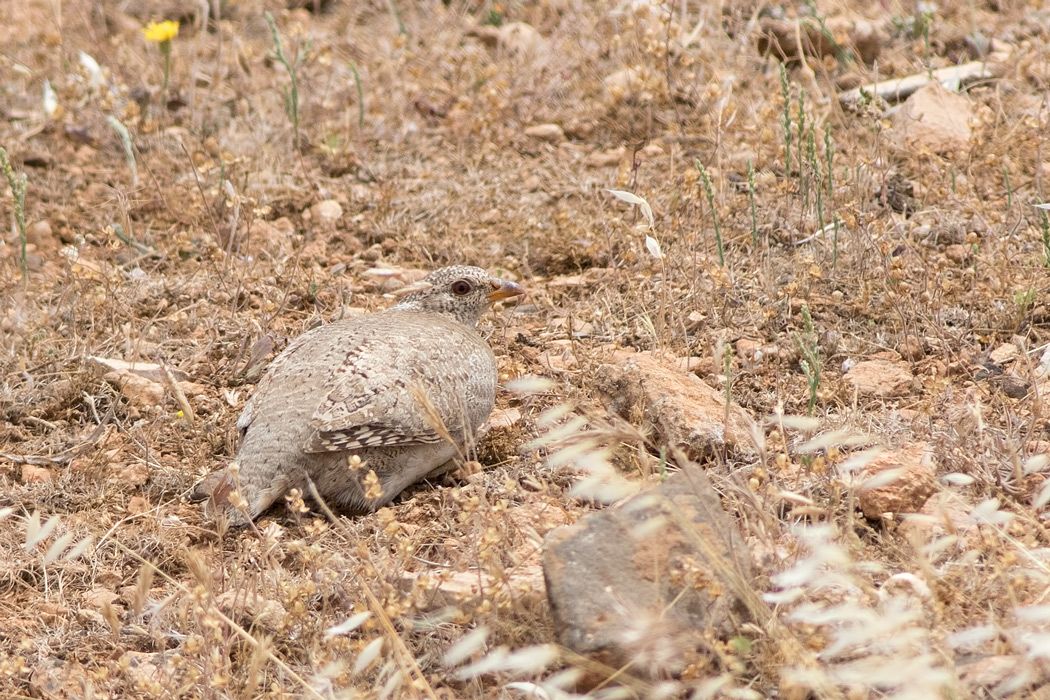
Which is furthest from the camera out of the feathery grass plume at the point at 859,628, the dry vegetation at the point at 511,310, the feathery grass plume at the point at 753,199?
the feathery grass plume at the point at 753,199

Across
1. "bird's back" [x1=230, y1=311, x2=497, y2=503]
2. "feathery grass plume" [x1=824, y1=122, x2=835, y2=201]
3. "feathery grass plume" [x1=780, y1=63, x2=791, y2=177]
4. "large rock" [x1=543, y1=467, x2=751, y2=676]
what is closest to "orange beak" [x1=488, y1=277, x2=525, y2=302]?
"bird's back" [x1=230, y1=311, x2=497, y2=503]

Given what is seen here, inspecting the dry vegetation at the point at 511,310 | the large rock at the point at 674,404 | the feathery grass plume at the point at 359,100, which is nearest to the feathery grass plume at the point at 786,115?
the dry vegetation at the point at 511,310

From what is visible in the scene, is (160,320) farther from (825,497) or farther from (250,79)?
(825,497)

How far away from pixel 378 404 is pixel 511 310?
6.19ft

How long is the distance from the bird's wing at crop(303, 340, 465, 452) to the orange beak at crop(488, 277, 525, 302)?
997mm

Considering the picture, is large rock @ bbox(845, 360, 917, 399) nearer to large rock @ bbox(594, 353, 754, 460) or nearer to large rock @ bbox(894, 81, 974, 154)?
large rock @ bbox(594, 353, 754, 460)

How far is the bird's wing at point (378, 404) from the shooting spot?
471 centimetres

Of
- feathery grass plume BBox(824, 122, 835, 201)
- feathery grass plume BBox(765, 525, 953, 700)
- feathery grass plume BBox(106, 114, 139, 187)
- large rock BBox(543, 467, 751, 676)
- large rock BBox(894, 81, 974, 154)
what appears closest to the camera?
feathery grass plume BBox(765, 525, 953, 700)

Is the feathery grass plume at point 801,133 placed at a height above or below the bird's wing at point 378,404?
above

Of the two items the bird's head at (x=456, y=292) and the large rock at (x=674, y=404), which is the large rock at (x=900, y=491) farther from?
the bird's head at (x=456, y=292)

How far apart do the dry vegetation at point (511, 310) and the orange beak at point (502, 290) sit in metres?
0.26

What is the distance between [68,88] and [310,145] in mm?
1767

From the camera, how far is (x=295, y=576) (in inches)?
177

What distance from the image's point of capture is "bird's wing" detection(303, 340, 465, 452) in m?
4.71
